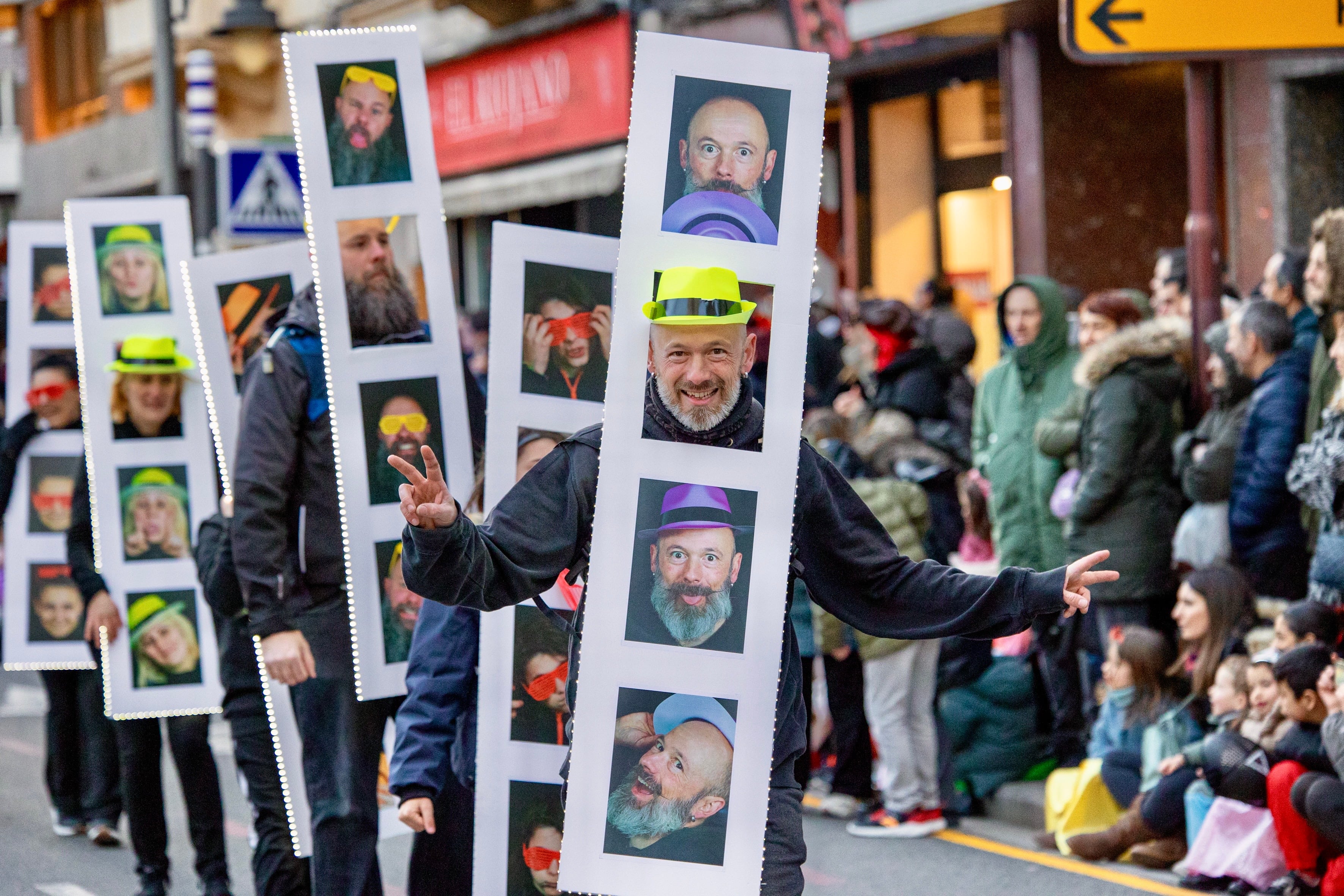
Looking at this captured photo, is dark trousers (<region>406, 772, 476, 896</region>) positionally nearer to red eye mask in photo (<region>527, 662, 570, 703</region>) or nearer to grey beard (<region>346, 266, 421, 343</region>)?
red eye mask in photo (<region>527, 662, 570, 703</region>)

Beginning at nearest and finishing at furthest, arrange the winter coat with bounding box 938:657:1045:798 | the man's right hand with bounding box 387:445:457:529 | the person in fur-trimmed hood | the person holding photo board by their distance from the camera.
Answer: the man's right hand with bounding box 387:445:457:529, the person holding photo board, the person in fur-trimmed hood, the winter coat with bounding box 938:657:1045:798

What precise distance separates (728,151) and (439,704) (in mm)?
1639

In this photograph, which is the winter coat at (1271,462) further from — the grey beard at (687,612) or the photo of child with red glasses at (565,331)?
the grey beard at (687,612)

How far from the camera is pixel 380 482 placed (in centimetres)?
518

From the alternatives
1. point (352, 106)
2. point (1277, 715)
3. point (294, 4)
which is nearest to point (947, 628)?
point (352, 106)

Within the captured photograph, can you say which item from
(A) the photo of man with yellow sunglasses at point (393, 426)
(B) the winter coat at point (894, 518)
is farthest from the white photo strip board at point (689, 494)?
(B) the winter coat at point (894, 518)

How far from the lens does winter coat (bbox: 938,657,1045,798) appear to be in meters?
7.81

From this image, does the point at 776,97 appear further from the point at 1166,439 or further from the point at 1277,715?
the point at 1166,439

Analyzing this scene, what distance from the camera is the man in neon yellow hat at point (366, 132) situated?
5191 millimetres

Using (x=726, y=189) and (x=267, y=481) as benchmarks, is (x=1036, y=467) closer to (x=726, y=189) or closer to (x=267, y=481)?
(x=267, y=481)

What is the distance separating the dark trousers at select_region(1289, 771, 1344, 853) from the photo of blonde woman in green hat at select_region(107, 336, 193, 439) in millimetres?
3882

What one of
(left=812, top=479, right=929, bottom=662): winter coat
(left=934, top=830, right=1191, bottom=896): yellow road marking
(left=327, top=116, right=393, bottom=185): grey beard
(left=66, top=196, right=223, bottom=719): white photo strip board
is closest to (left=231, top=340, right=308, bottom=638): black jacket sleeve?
(left=327, top=116, right=393, bottom=185): grey beard

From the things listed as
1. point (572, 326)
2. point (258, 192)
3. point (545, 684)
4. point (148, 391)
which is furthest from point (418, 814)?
point (258, 192)

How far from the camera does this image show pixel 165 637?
6.62m
